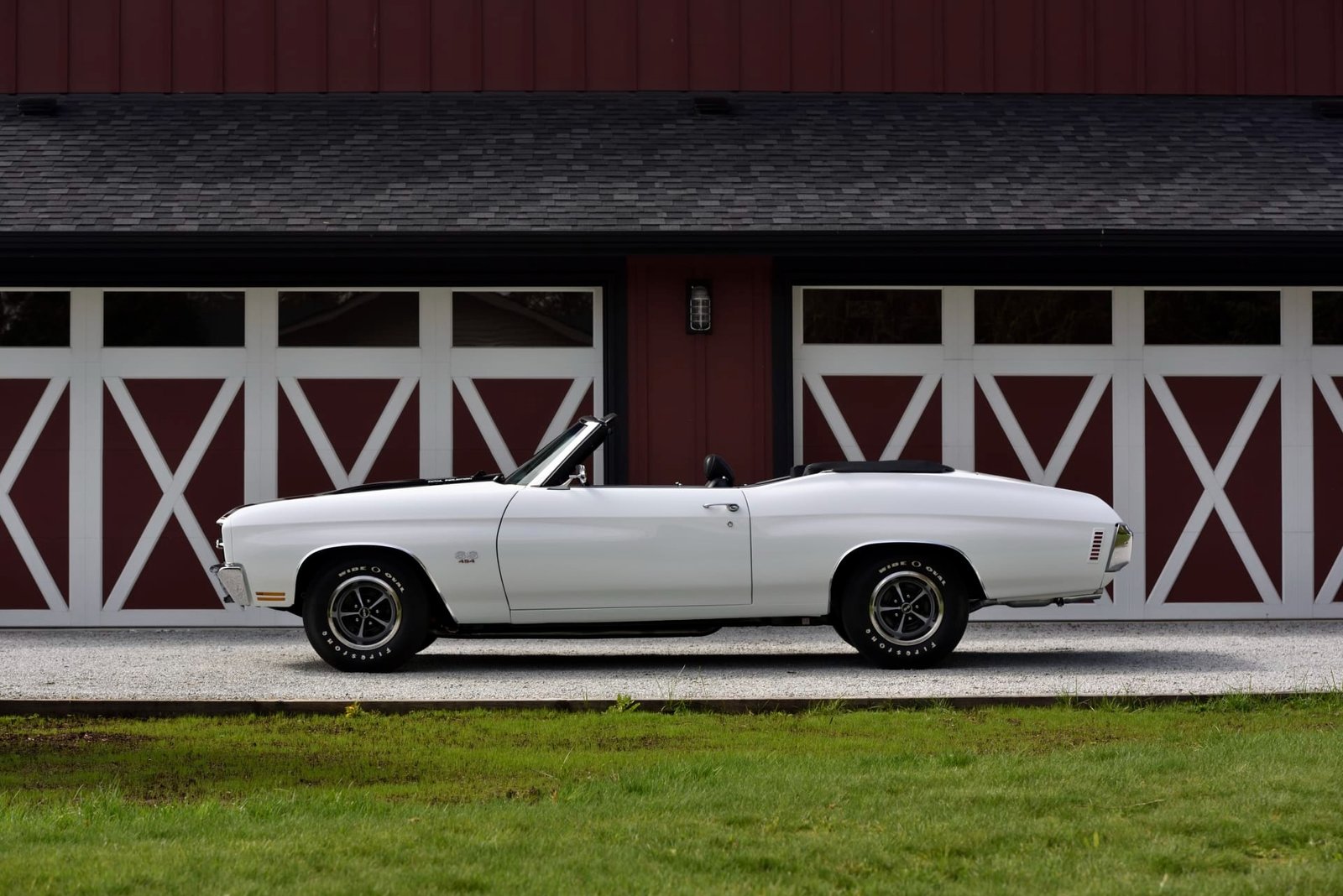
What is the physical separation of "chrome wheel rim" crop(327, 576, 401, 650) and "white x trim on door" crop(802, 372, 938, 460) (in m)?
4.62

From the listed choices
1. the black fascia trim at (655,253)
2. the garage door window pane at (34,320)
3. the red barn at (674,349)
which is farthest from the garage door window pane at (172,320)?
the garage door window pane at (34,320)

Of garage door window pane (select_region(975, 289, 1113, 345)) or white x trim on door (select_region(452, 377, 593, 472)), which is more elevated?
garage door window pane (select_region(975, 289, 1113, 345))

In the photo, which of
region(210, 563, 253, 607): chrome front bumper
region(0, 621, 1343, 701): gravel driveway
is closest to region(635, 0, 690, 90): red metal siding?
region(0, 621, 1343, 701): gravel driveway

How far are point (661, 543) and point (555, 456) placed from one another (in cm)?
82

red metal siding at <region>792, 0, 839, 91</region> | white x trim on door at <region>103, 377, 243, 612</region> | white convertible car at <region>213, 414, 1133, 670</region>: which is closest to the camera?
white convertible car at <region>213, 414, 1133, 670</region>

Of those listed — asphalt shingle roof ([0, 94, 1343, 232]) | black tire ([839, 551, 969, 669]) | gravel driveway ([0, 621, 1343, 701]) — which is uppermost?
asphalt shingle roof ([0, 94, 1343, 232])

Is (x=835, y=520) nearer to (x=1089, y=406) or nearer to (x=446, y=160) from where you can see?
(x=1089, y=406)

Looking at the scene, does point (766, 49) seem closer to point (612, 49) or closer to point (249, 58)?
point (612, 49)

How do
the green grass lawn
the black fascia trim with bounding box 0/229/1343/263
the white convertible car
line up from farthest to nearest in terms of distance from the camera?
the black fascia trim with bounding box 0/229/1343/263, the white convertible car, the green grass lawn

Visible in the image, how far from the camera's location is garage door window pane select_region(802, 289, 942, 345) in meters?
13.2

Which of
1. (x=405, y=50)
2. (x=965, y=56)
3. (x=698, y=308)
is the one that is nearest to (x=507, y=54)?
(x=405, y=50)

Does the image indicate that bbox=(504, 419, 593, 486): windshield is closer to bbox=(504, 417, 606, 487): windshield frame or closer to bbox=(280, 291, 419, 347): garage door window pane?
bbox=(504, 417, 606, 487): windshield frame

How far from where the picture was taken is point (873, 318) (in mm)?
13273

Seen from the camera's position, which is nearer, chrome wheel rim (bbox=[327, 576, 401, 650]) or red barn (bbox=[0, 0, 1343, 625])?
chrome wheel rim (bbox=[327, 576, 401, 650])
